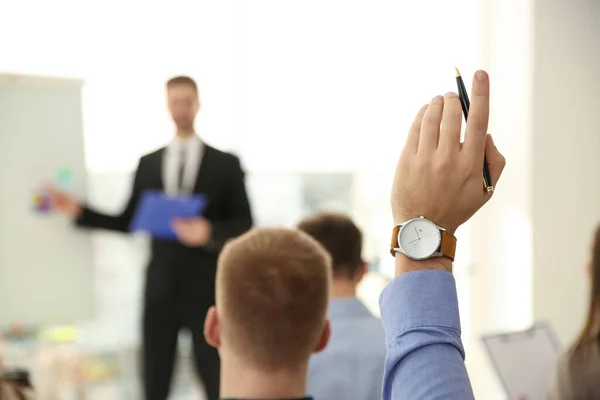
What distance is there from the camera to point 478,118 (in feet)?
1.79

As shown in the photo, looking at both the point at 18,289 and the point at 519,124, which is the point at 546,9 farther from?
the point at 18,289

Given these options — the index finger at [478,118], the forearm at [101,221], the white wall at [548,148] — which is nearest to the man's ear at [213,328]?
the index finger at [478,118]

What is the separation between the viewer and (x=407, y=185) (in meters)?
0.56

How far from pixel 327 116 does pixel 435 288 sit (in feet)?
10.5

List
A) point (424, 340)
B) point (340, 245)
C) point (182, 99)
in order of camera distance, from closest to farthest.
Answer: point (424, 340)
point (340, 245)
point (182, 99)

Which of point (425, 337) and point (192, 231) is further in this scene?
point (192, 231)

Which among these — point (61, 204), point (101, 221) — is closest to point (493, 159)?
point (101, 221)

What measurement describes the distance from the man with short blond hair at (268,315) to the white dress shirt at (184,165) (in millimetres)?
1807

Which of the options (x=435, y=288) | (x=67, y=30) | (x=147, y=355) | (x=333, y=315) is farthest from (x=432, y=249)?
(x=67, y=30)

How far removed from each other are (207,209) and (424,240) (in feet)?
7.84

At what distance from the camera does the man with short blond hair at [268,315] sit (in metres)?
0.94

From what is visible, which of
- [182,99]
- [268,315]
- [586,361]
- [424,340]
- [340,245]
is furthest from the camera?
[182,99]

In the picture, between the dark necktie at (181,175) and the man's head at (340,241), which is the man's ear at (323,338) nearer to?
the man's head at (340,241)

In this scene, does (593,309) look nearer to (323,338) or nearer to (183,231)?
(323,338)
